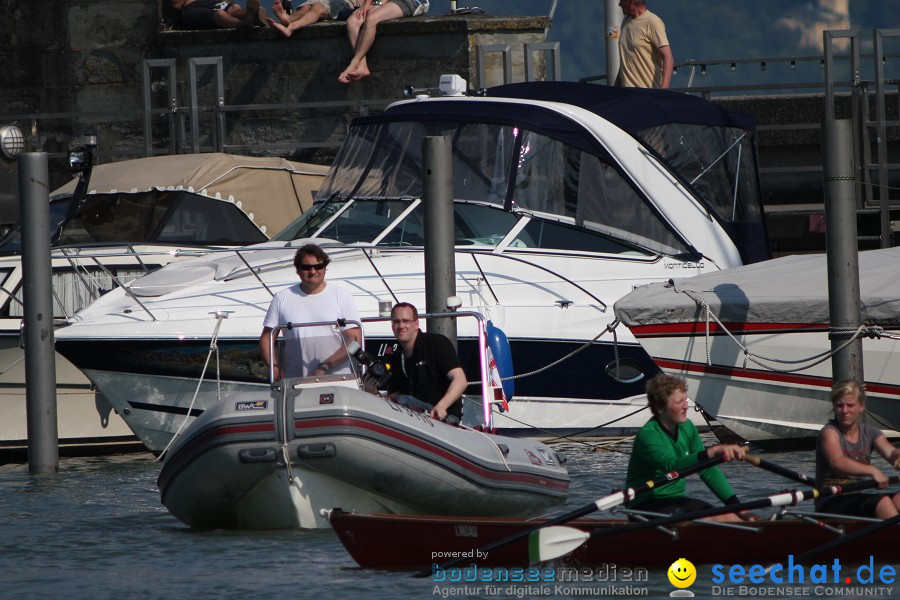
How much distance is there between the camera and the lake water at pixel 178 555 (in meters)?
7.60

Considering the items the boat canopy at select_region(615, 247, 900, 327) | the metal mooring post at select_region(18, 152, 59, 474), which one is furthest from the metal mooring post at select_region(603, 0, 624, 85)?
the metal mooring post at select_region(18, 152, 59, 474)

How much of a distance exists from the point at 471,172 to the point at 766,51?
26.9m

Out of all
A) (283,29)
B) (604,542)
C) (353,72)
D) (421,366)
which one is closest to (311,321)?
(421,366)

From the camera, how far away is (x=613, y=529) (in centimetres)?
768

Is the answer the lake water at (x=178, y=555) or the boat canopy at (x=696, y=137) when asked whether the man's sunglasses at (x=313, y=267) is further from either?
the boat canopy at (x=696, y=137)

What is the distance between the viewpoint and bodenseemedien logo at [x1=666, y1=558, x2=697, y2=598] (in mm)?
7484

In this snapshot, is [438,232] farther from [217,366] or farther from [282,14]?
[282,14]

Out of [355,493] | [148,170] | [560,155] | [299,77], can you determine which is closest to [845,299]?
[560,155]

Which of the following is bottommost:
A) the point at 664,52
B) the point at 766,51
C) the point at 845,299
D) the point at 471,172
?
the point at 845,299

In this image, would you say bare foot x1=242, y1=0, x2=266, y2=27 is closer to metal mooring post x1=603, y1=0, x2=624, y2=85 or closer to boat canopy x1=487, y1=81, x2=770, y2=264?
metal mooring post x1=603, y1=0, x2=624, y2=85

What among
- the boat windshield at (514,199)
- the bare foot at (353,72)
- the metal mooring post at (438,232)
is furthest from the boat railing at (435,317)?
the bare foot at (353,72)

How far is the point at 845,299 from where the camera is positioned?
1045 cm

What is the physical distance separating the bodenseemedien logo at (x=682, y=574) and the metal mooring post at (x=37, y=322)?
17.1 ft

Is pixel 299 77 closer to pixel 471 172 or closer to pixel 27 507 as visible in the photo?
pixel 471 172
